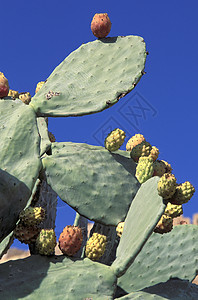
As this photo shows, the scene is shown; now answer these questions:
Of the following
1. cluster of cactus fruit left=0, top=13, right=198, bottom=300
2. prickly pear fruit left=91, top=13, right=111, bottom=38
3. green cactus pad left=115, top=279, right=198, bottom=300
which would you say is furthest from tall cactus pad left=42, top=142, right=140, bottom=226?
prickly pear fruit left=91, top=13, right=111, bottom=38

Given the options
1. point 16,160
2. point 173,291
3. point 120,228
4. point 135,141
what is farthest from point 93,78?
point 173,291

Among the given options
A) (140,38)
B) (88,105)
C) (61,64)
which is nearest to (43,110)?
(88,105)

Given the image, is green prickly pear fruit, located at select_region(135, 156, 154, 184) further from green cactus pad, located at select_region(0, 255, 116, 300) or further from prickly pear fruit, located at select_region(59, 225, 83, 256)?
green cactus pad, located at select_region(0, 255, 116, 300)

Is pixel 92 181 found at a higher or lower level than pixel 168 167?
lower

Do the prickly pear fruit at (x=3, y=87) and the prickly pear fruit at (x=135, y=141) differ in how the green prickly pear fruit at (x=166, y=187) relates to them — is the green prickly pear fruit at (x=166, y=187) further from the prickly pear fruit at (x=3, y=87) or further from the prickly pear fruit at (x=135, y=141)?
the prickly pear fruit at (x=3, y=87)

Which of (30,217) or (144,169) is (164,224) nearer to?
(144,169)

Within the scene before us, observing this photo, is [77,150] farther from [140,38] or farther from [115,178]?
[140,38]
